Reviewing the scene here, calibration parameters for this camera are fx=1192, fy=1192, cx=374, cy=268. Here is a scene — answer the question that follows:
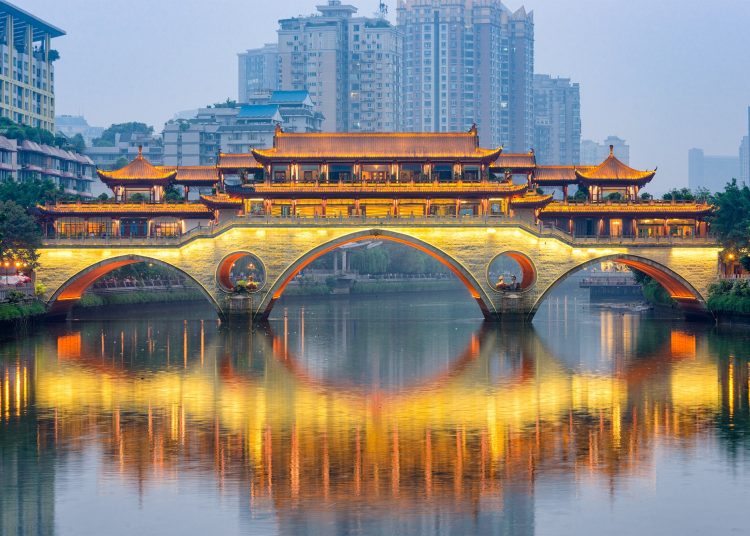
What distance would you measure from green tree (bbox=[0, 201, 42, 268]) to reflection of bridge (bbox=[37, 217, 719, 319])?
6.64 metres

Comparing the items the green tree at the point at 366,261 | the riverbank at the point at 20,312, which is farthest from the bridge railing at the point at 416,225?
the green tree at the point at 366,261

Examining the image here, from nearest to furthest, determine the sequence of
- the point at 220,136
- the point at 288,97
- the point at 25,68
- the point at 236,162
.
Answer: the point at 236,162 < the point at 25,68 < the point at 220,136 < the point at 288,97

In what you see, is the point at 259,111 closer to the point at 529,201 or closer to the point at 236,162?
the point at 236,162

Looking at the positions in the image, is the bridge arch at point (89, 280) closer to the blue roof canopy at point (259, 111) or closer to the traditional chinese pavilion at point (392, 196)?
the traditional chinese pavilion at point (392, 196)

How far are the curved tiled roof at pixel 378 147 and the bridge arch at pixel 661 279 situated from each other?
31.4 feet

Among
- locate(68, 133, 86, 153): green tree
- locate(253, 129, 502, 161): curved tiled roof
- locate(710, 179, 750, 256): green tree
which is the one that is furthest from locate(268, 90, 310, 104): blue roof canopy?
locate(710, 179, 750, 256): green tree

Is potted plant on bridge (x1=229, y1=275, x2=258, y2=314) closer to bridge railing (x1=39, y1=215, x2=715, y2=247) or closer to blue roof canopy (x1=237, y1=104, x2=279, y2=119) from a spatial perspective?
bridge railing (x1=39, y1=215, x2=715, y2=247)

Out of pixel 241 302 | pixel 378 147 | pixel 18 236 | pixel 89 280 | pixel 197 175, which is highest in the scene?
pixel 378 147

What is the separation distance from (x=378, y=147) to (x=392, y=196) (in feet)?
13.3

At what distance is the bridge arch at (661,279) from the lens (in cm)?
7712

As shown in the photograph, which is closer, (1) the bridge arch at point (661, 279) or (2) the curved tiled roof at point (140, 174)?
(1) the bridge arch at point (661, 279)

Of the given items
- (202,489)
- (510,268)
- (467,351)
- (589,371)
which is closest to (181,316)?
(467,351)

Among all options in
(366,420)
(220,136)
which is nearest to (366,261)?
(220,136)

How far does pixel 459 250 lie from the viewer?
→ 252 ft
